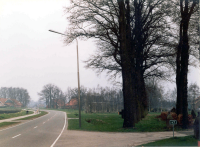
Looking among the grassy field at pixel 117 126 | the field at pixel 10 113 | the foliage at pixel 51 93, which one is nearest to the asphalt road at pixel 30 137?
the grassy field at pixel 117 126

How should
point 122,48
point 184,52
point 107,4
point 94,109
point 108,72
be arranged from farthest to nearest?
point 94,109 < point 108,72 < point 107,4 < point 122,48 < point 184,52

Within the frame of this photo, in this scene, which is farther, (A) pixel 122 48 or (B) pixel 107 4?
(B) pixel 107 4

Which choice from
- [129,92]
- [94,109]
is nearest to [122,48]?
[129,92]

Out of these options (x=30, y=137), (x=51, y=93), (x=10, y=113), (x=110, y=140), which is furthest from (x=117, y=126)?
(x=51, y=93)

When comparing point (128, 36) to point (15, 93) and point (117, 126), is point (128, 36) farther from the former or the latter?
point (15, 93)

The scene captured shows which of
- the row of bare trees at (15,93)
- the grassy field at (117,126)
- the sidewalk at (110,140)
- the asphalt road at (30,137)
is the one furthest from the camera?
the row of bare trees at (15,93)

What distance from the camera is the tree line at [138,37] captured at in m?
18.6

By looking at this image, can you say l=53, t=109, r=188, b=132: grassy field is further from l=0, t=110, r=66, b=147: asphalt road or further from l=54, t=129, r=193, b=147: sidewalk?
l=54, t=129, r=193, b=147: sidewalk

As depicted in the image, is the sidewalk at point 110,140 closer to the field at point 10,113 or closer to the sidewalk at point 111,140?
the sidewalk at point 111,140

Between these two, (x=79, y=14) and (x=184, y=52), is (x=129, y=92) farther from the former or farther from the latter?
(x=79, y=14)

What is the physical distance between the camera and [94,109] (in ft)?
185

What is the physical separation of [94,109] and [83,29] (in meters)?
37.1

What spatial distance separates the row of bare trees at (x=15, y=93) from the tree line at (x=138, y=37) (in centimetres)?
10219

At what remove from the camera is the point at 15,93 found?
12119cm
